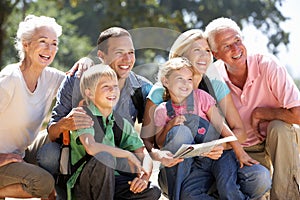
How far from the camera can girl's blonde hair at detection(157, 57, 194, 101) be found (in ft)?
12.8

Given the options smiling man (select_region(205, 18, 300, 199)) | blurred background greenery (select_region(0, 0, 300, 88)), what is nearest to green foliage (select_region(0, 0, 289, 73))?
blurred background greenery (select_region(0, 0, 300, 88))

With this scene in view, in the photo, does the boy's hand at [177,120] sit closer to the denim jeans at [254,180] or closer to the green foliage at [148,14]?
the denim jeans at [254,180]

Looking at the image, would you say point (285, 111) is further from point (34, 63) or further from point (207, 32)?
point (34, 63)

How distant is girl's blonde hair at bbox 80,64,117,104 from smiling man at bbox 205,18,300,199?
2.92 ft

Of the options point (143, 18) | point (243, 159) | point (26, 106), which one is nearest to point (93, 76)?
point (26, 106)

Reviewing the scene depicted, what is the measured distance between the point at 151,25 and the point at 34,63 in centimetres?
948

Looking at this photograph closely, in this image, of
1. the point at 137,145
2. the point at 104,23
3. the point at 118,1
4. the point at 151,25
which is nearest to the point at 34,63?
the point at 137,145

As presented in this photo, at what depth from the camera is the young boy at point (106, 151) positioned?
3568mm

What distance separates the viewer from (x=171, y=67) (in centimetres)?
393

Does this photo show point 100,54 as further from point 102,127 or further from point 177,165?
point 177,165

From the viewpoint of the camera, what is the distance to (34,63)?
13.4ft

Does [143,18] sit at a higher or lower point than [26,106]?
higher

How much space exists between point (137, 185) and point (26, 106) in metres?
1.03

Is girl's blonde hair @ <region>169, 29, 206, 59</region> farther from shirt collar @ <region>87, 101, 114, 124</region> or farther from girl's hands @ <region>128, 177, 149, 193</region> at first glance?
girl's hands @ <region>128, 177, 149, 193</region>
